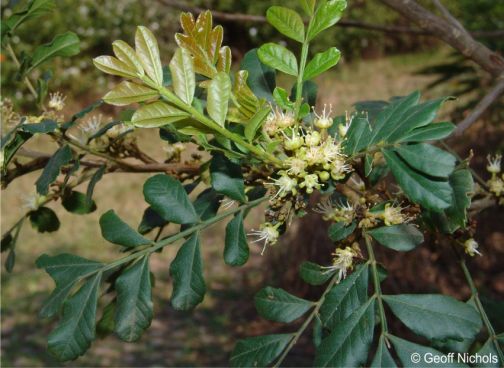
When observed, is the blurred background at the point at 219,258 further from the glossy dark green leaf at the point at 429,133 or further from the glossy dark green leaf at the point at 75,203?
the glossy dark green leaf at the point at 429,133

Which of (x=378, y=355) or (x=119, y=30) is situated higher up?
(x=378, y=355)

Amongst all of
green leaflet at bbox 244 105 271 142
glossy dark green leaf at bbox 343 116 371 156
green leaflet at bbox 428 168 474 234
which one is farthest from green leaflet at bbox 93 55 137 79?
green leaflet at bbox 428 168 474 234

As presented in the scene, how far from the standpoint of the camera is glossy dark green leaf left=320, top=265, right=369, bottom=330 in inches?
28.3

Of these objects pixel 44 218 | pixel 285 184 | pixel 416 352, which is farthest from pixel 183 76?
pixel 44 218

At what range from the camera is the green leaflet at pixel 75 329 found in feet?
2.40

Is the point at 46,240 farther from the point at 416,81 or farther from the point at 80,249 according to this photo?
the point at 416,81

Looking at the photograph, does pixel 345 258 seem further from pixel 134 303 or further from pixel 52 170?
pixel 52 170

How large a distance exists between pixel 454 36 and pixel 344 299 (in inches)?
25.7

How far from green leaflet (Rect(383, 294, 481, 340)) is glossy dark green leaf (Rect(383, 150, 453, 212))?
0.14 metres

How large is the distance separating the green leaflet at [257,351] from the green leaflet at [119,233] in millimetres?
172

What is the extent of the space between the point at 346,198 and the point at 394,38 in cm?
683

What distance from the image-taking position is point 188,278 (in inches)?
29.9

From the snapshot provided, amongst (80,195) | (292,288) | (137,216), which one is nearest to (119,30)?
(137,216)

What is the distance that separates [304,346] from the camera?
287 cm
